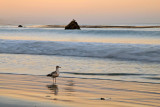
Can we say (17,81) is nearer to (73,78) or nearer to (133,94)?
(73,78)

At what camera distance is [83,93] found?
27.6 ft

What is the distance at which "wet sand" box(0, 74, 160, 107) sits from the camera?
6.97 m

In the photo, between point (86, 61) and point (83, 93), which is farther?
point (86, 61)

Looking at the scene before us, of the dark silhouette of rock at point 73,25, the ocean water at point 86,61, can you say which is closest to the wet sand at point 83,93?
the ocean water at point 86,61

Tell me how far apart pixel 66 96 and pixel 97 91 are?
1.25 metres

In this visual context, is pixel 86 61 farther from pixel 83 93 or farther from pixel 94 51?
pixel 83 93

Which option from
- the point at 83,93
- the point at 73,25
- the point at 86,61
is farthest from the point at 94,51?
the point at 73,25

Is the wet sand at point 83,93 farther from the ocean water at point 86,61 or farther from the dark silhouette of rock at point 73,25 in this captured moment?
the dark silhouette of rock at point 73,25

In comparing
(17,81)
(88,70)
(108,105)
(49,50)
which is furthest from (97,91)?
(49,50)

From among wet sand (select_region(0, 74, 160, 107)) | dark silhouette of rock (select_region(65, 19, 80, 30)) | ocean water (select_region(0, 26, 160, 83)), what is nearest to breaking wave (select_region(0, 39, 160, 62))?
ocean water (select_region(0, 26, 160, 83))

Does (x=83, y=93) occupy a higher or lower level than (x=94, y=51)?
lower

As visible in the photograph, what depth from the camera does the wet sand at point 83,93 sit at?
22.9ft

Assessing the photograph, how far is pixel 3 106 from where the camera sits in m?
6.18

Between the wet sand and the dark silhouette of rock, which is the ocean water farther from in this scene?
the dark silhouette of rock
